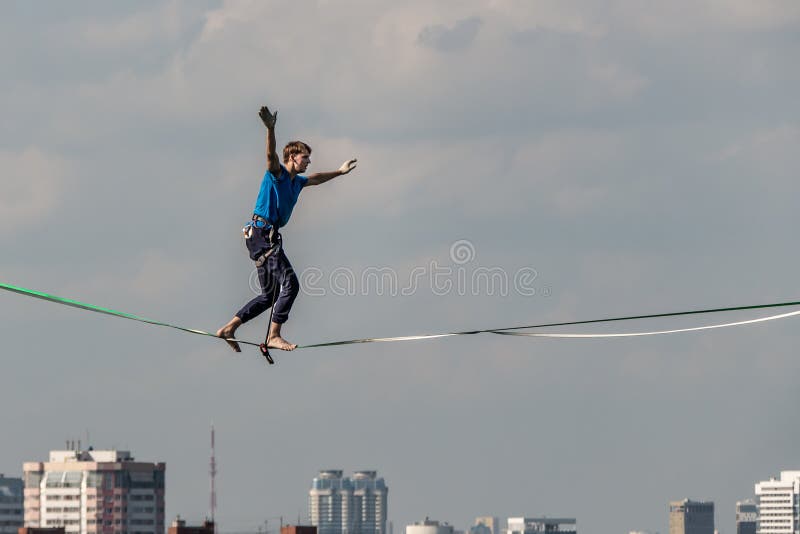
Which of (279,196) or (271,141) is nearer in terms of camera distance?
(271,141)

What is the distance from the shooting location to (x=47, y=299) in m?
25.6

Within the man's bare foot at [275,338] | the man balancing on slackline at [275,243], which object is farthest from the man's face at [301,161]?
the man's bare foot at [275,338]

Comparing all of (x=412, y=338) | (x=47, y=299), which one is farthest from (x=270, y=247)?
(x=47, y=299)

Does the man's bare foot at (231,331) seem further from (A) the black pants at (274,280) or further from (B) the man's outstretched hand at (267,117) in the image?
(B) the man's outstretched hand at (267,117)

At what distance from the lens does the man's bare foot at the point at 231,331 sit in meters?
30.6

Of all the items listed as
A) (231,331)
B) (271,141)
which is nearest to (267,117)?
(271,141)

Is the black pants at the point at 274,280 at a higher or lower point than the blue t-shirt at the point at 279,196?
lower

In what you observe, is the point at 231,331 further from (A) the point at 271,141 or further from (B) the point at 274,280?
(A) the point at 271,141

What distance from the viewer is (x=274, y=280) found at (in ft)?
100

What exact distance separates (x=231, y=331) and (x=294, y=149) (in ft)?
10.8

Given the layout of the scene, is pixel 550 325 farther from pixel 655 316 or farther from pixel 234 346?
pixel 234 346

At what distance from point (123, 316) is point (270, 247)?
4.34 meters

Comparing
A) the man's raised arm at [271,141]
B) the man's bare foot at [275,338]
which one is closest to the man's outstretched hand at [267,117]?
the man's raised arm at [271,141]

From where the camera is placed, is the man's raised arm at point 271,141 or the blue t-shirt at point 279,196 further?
the blue t-shirt at point 279,196
